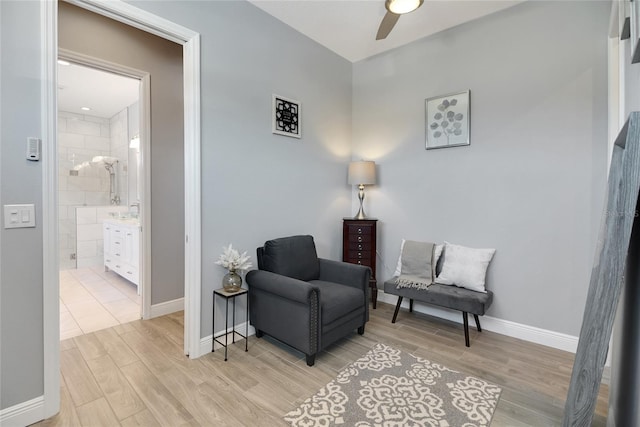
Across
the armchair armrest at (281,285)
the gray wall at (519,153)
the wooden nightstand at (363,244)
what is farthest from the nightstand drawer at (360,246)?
the armchair armrest at (281,285)

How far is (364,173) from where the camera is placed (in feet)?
11.3

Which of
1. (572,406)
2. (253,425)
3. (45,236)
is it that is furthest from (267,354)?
(572,406)

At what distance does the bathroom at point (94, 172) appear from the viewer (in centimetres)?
423

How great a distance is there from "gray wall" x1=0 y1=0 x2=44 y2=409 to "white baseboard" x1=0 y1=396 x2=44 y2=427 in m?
0.03

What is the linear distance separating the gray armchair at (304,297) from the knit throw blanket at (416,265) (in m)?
0.47

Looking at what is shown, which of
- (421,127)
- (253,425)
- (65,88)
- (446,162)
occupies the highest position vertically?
(65,88)

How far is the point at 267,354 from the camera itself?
2.42 m

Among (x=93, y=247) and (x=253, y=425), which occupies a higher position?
(x=93, y=247)

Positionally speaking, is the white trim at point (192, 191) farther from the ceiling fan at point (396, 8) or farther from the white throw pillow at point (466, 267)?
the white throw pillow at point (466, 267)

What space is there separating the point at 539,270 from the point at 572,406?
1676mm

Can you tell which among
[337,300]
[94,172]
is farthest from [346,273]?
[94,172]

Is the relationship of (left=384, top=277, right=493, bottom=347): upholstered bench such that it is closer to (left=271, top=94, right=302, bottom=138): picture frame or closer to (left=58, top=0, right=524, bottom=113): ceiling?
(left=271, top=94, right=302, bottom=138): picture frame

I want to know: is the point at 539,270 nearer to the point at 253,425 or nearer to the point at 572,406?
the point at 572,406

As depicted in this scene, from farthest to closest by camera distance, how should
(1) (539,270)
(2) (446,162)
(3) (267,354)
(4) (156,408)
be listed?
(2) (446,162) < (1) (539,270) < (3) (267,354) < (4) (156,408)
